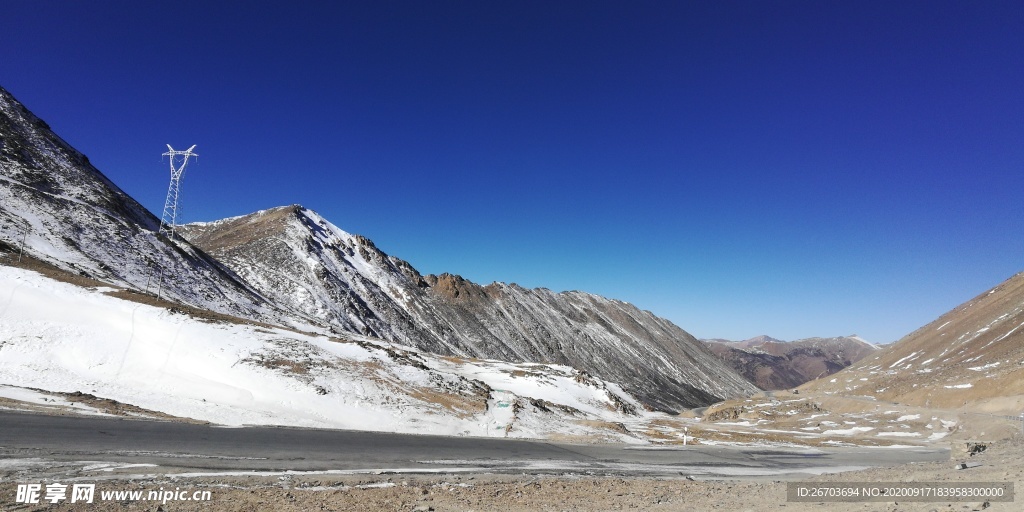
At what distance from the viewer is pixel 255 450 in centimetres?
1702

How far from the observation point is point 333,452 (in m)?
18.2

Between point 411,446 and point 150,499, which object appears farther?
point 411,446

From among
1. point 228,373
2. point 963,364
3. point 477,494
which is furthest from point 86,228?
point 963,364

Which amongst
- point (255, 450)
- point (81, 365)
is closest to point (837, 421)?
point (255, 450)

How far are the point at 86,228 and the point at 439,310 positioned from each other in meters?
68.9

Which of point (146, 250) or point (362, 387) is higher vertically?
point (146, 250)

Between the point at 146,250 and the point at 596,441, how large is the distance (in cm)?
6134

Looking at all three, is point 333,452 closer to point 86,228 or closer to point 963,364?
point 86,228

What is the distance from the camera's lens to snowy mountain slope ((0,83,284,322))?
49781 millimetres

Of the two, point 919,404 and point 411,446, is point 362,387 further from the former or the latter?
point 919,404

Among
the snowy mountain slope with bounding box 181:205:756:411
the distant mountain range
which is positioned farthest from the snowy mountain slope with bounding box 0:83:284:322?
the snowy mountain slope with bounding box 181:205:756:411

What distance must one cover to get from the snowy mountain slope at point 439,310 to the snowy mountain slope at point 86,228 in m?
14.6

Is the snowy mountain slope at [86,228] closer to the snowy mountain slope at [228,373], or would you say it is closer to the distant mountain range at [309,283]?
the distant mountain range at [309,283]

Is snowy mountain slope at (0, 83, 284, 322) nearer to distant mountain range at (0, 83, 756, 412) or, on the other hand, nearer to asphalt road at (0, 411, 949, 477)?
distant mountain range at (0, 83, 756, 412)
